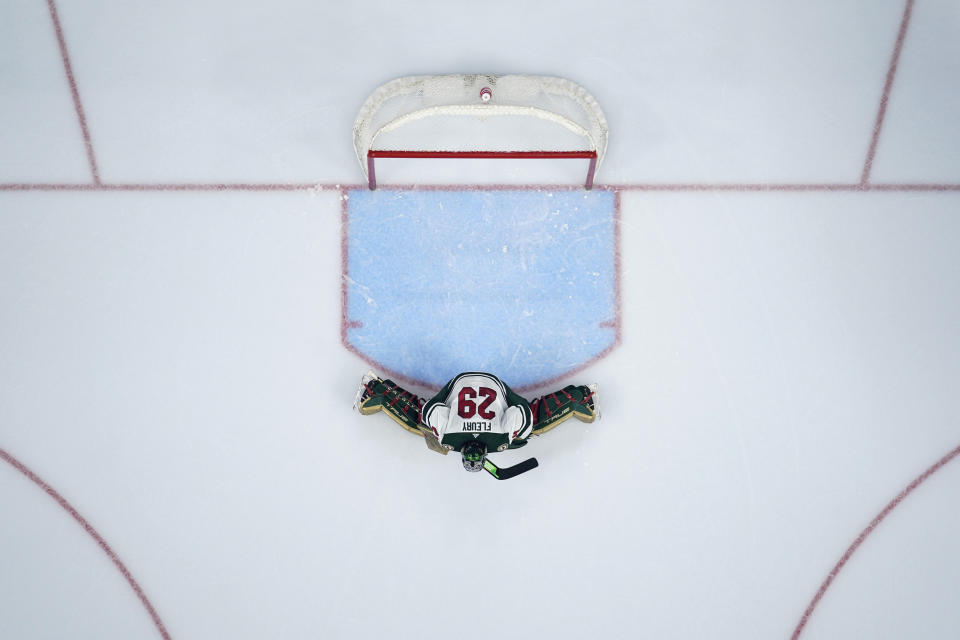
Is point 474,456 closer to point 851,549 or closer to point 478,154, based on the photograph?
point 478,154

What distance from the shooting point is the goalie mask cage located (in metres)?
4.09

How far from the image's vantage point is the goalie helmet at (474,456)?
11.7 ft

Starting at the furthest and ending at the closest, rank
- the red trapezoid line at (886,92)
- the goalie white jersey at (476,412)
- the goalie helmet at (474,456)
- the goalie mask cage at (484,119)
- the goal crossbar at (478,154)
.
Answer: the red trapezoid line at (886,92) < the goalie mask cage at (484,119) < the goal crossbar at (478,154) < the goalie white jersey at (476,412) < the goalie helmet at (474,456)

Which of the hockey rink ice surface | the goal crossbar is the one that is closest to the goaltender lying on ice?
the hockey rink ice surface

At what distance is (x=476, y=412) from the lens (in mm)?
3719

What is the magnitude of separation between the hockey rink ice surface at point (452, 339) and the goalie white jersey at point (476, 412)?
0.34 m

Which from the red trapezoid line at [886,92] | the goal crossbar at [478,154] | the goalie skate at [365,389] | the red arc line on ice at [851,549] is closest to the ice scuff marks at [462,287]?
the goalie skate at [365,389]

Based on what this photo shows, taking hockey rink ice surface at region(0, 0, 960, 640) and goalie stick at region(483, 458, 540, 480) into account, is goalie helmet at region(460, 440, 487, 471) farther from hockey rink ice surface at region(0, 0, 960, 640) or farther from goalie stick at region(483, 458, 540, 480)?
hockey rink ice surface at region(0, 0, 960, 640)

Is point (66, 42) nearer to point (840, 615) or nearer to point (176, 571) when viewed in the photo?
point (176, 571)

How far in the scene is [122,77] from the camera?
4195 mm

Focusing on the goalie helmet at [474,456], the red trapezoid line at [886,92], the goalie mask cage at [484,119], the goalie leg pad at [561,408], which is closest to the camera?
the goalie helmet at [474,456]

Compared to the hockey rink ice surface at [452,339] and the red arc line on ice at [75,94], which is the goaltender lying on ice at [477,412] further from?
the red arc line on ice at [75,94]

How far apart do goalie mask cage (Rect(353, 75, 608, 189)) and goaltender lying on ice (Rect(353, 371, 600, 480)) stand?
1.26 meters

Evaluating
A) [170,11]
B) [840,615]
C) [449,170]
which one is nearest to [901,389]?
[840,615]
